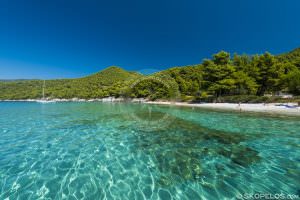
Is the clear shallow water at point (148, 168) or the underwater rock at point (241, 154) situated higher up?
the underwater rock at point (241, 154)

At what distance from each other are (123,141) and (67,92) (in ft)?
326

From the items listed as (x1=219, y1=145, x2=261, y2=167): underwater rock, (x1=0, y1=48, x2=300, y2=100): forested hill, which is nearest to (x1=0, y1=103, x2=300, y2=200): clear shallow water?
(x1=219, y1=145, x2=261, y2=167): underwater rock

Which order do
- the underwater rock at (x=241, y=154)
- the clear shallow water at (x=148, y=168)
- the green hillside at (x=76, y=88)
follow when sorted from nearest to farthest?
the clear shallow water at (x=148, y=168) < the underwater rock at (x=241, y=154) < the green hillside at (x=76, y=88)

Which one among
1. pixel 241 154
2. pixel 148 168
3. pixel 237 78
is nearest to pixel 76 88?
pixel 237 78

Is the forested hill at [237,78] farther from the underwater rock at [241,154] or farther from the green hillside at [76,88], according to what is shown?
the underwater rock at [241,154]

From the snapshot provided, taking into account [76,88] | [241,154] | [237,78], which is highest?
[76,88]

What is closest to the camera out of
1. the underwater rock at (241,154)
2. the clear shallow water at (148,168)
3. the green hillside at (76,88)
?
the clear shallow water at (148,168)

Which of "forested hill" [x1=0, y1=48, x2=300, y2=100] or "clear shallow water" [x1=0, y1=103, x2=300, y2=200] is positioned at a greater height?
"forested hill" [x1=0, y1=48, x2=300, y2=100]

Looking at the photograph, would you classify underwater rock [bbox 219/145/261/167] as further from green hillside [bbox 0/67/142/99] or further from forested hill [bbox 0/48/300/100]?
green hillside [bbox 0/67/142/99]

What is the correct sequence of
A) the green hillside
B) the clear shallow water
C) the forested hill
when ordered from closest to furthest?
the clear shallow water, the forested hill, the green hillside

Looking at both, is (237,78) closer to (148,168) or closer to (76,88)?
(148,168)

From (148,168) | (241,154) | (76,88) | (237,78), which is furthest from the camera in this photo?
(76,88)

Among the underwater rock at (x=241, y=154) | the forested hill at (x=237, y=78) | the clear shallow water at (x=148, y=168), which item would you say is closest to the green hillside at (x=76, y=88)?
the forested hill at (x=237, y=78)

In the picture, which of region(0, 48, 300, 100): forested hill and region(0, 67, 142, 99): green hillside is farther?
region(0, 67, 142, 99): green hillside
